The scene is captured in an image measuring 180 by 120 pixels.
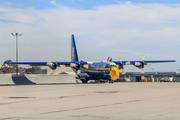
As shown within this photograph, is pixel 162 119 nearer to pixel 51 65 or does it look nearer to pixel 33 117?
pixel 33 117

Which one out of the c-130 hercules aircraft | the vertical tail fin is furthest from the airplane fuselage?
Answer: the vertical tail fin

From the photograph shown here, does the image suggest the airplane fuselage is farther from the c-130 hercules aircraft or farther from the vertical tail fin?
the vertical tail fin

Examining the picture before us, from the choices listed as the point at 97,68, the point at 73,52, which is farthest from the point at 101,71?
the point at 73,52

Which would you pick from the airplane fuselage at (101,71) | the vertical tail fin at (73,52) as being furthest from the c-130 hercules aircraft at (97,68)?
the vertical tail fin at (73,52)

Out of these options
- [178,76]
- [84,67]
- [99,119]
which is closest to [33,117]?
[99,119]

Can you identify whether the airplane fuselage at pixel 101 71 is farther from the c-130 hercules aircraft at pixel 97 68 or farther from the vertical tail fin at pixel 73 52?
Result: the vertical tail fin at pixel 73 52

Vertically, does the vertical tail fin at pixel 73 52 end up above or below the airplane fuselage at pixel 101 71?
above

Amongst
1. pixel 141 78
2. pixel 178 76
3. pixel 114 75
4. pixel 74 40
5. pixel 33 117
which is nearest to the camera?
pixel 33 117

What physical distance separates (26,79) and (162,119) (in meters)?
41.2

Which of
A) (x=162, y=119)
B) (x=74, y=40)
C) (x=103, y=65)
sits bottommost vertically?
(x=162, y=119)

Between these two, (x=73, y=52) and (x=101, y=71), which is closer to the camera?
(x=101, y=71)

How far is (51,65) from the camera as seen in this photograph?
5206cm

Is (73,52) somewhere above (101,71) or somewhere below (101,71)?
above

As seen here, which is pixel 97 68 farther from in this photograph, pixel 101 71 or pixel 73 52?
pixel 73 52
